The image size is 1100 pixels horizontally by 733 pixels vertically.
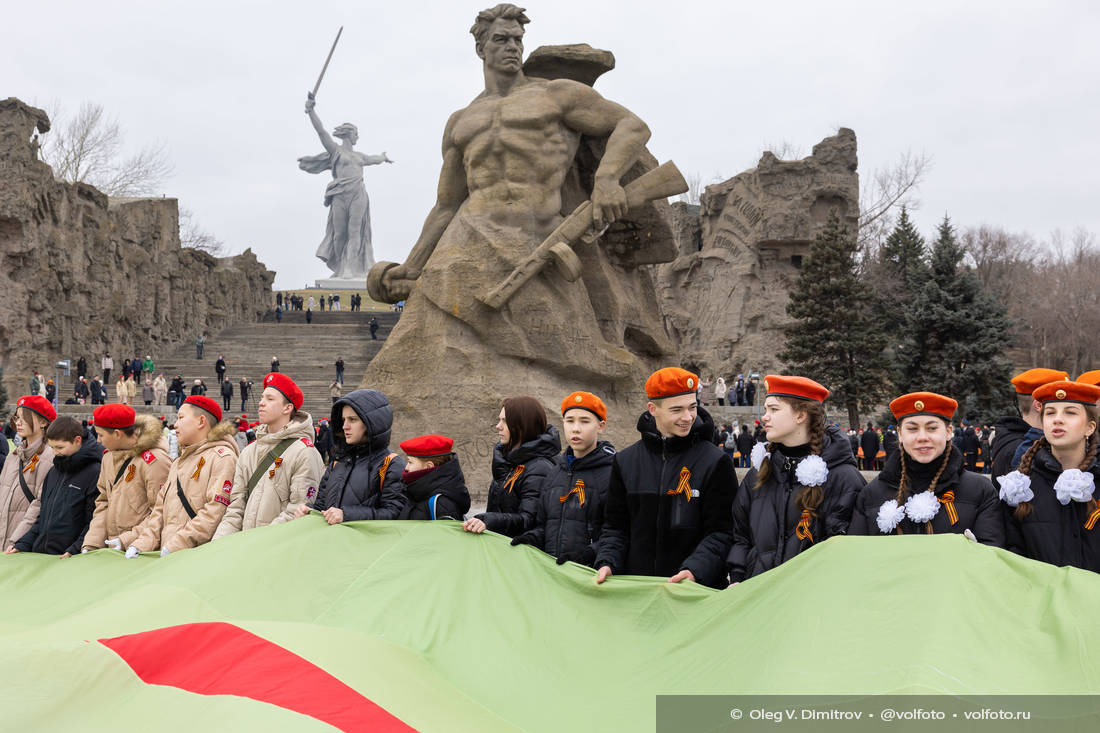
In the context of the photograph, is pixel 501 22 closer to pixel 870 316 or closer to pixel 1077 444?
pixel 1077 444

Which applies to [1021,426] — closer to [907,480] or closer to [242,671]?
[907,480]

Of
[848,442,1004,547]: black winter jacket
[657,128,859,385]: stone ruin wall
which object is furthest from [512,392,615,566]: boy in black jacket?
[657,128,859,385]: stone ruin wall

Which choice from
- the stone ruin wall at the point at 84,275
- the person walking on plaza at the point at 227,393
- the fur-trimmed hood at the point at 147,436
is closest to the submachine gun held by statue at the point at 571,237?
the fur-trimmed hood at the point at 147,436

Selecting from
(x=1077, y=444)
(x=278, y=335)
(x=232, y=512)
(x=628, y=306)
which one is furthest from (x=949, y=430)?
(x=278, y=335)

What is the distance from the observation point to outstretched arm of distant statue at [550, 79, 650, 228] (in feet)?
29.2

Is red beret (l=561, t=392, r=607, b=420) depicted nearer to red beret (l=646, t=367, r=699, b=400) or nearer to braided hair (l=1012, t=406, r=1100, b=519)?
red beret (l=646, t=367, r=699, b=400)

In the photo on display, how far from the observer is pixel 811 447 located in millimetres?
3998

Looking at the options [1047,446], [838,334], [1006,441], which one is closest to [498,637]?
[1047,446]

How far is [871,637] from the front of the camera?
3.07 m

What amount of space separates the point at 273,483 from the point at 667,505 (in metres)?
2.19

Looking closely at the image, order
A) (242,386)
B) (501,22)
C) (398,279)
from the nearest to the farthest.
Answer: (501,22)
(398,279)
(242,386)

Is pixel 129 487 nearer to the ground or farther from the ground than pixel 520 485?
nearer to the ground

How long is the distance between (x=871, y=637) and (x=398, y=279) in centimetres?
731

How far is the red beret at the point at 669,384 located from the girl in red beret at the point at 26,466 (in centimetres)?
394
